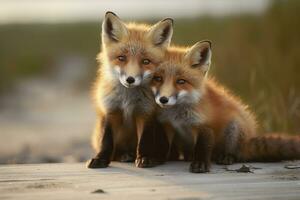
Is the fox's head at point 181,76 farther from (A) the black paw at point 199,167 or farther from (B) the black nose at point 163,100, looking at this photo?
(A) the black paw at point 199,167

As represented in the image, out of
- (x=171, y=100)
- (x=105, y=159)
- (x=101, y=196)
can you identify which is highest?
(x=171, y=100)

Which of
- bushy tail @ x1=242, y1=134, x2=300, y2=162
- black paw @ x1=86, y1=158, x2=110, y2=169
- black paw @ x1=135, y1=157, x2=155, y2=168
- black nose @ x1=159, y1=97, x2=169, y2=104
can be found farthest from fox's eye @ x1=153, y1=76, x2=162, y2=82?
bushy tail @ x1=242, y1=134, x2=300, y2=162

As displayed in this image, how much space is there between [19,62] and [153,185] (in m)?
19.3

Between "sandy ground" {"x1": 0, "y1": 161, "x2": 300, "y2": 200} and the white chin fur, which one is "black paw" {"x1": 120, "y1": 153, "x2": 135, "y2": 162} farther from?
the white chin fur

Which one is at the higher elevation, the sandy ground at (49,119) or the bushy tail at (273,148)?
the sandy ground at (49,119)

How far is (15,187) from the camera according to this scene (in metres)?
5.23

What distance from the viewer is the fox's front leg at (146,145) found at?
19.5 feet

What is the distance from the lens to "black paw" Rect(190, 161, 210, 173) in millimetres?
5652

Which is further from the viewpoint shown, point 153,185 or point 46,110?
point 46,110

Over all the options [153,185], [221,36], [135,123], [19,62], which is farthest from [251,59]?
[19,62]

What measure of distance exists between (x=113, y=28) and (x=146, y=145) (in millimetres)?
1107

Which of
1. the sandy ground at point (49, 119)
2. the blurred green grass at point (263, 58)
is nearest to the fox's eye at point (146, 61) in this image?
the blurred green grass at point (263, 58)

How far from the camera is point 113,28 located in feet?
20.5

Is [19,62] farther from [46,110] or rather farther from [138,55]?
[138,55]
